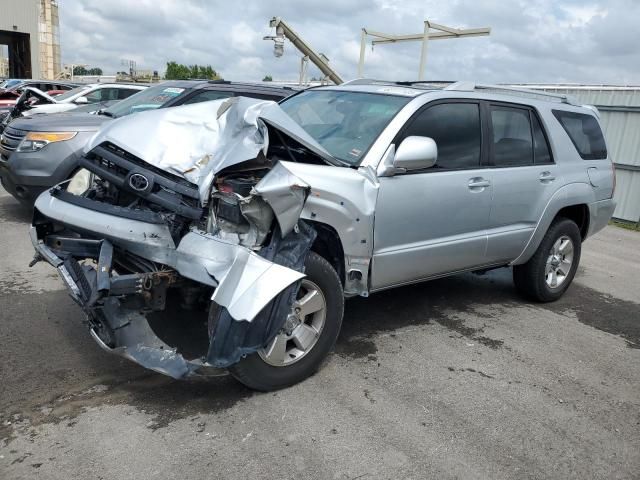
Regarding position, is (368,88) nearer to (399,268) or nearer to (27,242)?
(399,268)

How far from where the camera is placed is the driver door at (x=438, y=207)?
12.7 ft

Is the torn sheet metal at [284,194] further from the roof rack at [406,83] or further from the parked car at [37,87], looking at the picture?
the parked car at [37,87]

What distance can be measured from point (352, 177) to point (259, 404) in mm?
1504

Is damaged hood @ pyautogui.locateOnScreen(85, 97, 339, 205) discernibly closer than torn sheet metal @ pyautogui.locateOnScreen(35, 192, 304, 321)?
No

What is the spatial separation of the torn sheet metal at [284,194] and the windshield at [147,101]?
5.31 m

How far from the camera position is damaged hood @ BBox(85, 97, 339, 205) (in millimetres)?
3195

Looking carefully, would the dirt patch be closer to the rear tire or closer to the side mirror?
the rear tire

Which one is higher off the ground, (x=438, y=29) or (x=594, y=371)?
(x=438, y=29)

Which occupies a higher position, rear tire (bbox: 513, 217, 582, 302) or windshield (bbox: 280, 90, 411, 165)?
windshield (bbox: 280, 90, 411, 165)

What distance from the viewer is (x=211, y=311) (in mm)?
3045

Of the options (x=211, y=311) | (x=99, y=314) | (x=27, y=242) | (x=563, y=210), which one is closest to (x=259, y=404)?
(x=211, y=311)

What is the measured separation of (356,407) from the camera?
10.9 feet

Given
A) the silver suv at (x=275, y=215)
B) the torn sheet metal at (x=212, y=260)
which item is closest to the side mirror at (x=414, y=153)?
the silver suv at (x=275, y=215)

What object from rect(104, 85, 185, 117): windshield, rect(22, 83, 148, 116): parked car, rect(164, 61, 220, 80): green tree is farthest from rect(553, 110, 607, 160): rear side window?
rect(164, 61, 220, 80): green tree
